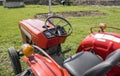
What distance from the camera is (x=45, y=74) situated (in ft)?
8.73

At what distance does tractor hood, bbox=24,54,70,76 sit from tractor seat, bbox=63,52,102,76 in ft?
0.41

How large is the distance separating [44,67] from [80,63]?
1.39ft

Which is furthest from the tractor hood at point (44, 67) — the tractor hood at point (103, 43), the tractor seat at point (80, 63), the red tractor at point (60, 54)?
the tractor hood at point (103, 43)

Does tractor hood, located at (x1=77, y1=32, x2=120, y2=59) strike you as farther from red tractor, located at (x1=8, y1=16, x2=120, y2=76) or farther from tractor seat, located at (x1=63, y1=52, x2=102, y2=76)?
tractor seat, located at (x1=63, y1=52, x2=102, y2=76)

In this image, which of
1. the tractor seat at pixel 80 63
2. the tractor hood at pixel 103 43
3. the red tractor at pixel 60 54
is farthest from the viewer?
the tractor hood at pixel 103 43

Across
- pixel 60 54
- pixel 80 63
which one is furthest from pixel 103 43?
pixel 60 54

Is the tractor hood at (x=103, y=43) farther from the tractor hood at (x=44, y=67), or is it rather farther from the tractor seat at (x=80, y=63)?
the tractor hood at (x=44, y=67)

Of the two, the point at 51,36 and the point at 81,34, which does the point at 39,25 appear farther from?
the point at 81,34

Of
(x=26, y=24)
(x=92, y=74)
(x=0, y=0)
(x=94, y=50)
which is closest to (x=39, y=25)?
(x=26, y=24)

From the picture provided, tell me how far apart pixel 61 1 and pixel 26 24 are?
1516cm

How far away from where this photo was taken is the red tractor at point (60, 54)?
264 cm

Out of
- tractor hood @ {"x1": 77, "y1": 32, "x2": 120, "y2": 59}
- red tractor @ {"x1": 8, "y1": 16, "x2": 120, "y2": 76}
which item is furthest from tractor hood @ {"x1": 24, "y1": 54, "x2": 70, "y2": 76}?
tractor hood @ {"x1": 77, "y1": 32, "x2": 120, "y2": 59}

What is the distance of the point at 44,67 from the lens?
111 inches

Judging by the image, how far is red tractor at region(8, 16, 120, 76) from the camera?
2.64 metres
